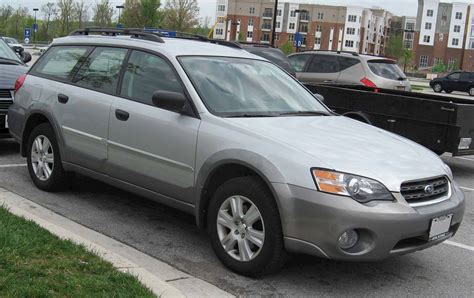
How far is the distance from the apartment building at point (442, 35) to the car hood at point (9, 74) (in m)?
111

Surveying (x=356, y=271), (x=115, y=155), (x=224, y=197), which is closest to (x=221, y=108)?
(x=224, y=197)

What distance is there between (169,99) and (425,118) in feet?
17.2

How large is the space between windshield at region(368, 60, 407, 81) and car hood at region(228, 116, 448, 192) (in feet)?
29.6

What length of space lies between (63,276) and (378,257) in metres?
2.09

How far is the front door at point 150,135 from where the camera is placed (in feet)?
15.7

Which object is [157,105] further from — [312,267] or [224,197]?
[312,267]

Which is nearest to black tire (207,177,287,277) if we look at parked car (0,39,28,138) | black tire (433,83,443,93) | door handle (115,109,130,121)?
door handle (115,109,130,121)

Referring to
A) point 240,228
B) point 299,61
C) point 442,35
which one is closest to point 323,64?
point 299,61

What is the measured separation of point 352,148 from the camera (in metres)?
4.32

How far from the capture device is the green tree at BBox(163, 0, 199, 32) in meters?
63.9

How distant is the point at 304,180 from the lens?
3.96 metres

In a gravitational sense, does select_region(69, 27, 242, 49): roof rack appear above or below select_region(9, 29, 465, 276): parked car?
above

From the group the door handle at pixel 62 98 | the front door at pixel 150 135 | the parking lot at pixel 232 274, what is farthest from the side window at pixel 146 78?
the parking lot at pixel 232 274

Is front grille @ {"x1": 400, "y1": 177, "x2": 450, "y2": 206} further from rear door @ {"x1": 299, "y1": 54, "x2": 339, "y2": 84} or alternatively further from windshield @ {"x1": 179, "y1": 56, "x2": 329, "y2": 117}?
rear door @ {"x1": 299, "y1": 54, "x2": 339, "y2": 84}
